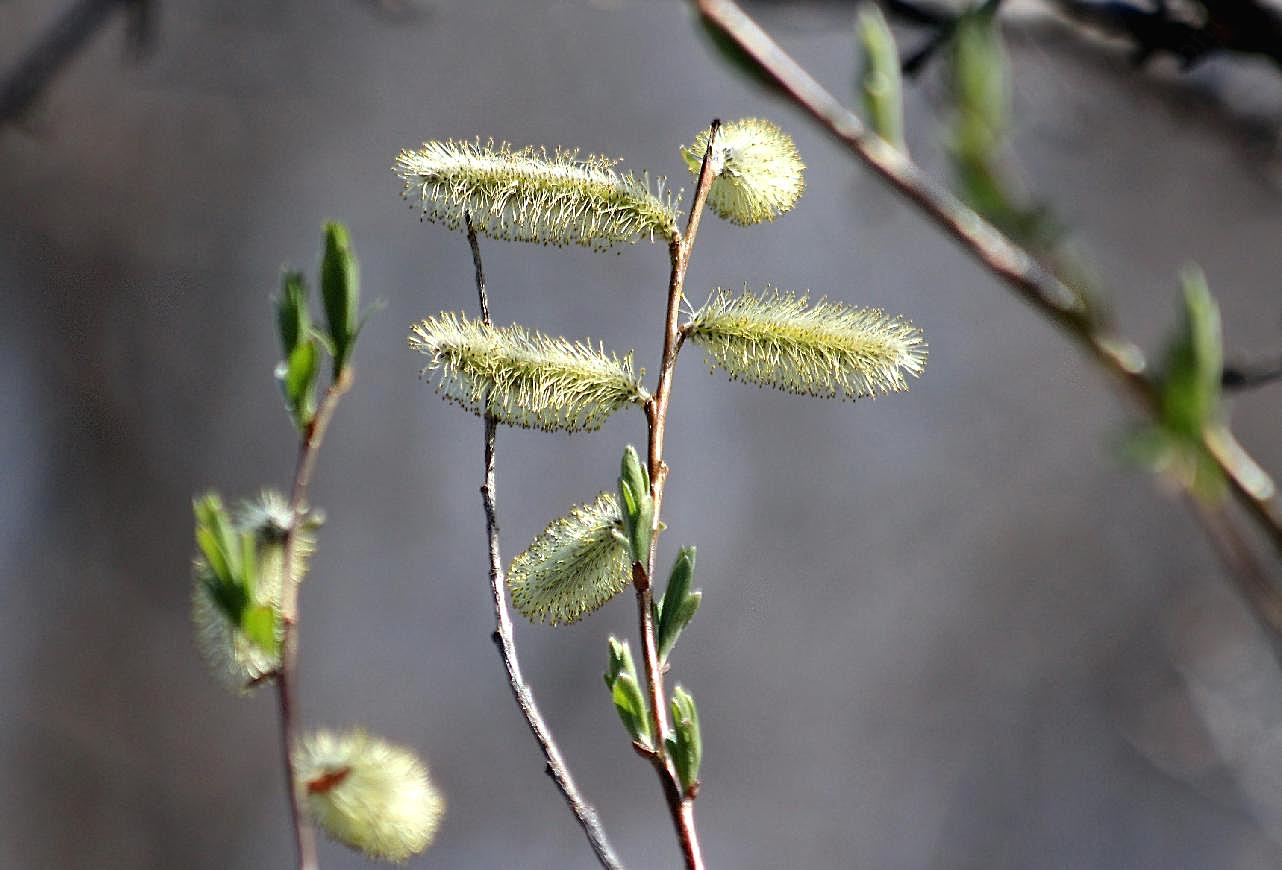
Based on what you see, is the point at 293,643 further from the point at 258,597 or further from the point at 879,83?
the point at 879,83

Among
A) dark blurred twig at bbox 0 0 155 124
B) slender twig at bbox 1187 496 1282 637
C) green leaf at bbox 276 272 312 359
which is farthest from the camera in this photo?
dark blurred twig at bbox 0 0 155 124

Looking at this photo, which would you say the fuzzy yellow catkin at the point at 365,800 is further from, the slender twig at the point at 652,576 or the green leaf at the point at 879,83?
the green leaf at the point at 879,83

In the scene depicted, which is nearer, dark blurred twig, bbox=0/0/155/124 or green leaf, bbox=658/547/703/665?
green leaf, bbox=658/547/703/665

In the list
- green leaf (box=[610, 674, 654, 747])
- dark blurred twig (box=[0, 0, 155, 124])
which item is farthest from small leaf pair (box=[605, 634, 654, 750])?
dark blurred twig (box=[0, 0, 155, 124])

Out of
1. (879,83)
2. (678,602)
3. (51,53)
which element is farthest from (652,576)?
(51,53)

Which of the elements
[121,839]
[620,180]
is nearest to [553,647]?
[121,839]

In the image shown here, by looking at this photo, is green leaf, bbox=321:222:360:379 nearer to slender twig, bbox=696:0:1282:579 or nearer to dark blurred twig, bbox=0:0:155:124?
slender twig, bbox=696:0:1282:579
